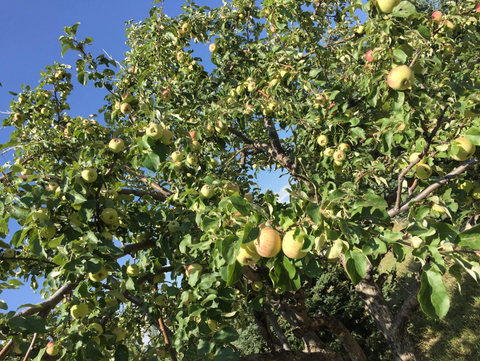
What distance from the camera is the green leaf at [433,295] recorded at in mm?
1244

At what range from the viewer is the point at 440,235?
4.56ft

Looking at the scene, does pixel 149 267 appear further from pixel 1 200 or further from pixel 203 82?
pixel 203 82

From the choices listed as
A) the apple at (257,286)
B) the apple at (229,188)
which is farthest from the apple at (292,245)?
the apple at (257,286)

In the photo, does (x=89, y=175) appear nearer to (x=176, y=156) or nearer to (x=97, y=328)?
(x=176, y=156)

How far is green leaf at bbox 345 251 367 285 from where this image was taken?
139cm

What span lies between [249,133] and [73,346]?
4168 mm

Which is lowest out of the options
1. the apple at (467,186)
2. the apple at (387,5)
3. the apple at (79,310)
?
the apple at (79,310)

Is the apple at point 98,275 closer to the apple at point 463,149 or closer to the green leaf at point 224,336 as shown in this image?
the green leaf at point 224,336

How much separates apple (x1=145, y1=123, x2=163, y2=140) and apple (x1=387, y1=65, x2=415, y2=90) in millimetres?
1534

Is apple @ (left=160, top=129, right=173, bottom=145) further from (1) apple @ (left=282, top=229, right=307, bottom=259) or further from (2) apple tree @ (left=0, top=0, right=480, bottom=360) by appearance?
(1) apple @ (left=282, top=229, right=307, bottom=259)

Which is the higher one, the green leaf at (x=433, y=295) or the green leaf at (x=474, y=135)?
the green leaf at (x=474, y=135)

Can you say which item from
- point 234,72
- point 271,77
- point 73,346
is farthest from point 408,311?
point 234,72

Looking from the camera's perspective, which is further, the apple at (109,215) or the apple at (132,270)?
the apple at (132,270)

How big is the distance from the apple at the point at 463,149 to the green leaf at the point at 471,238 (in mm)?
1013
